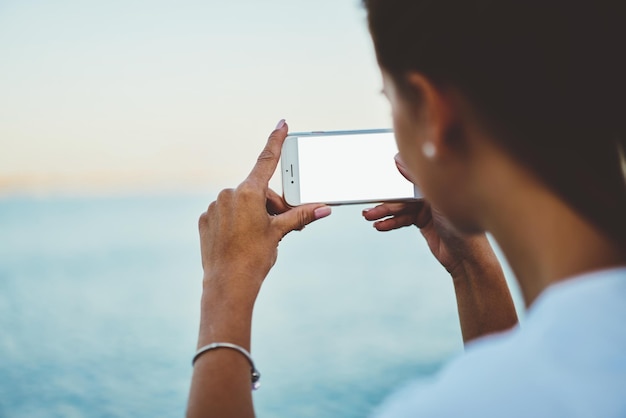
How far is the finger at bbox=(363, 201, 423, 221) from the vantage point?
1.06 metres

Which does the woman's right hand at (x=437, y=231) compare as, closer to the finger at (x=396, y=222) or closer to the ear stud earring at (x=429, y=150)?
the finger at (x=396, y=222)

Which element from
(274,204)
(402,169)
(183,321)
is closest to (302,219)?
(274,204)

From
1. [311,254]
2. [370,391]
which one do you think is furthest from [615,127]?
[311,254]

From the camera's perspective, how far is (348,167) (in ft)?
3.85

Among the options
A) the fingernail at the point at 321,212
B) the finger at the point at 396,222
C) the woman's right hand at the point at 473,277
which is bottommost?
the woman's right hand at the point at 473,277

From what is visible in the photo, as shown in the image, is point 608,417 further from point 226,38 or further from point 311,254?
point 226,38

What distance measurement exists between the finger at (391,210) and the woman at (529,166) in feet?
1.62

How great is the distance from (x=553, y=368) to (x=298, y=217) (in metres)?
0.54

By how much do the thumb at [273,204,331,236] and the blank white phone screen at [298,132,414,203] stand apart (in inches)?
7.8

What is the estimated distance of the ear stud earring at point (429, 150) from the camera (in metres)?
0.52

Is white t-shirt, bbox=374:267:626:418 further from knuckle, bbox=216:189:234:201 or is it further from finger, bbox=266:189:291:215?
finger, bbox=266:189:291:215

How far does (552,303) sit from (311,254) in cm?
622

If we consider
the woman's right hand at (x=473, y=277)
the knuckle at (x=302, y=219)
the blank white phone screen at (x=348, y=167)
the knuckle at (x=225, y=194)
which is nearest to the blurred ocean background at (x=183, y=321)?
the blank white phone screen at (x=348, y=167)

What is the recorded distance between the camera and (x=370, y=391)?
4723mm
